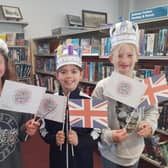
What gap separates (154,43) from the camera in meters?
2.41

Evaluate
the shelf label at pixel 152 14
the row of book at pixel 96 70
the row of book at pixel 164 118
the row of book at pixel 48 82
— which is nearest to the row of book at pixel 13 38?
the row of book at pixel 48 82

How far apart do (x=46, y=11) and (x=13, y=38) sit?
3.02 ft

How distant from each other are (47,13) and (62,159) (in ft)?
13.2

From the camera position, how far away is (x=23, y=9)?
4715 millimetres

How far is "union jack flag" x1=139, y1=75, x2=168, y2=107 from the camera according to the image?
128cm

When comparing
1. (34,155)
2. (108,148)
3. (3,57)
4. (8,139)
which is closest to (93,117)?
(108,148)

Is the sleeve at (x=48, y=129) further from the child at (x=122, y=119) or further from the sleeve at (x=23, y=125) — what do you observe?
the child at (x=122, y=119)

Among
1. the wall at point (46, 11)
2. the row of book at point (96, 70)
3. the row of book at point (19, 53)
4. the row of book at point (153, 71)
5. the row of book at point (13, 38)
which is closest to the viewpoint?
the row of book at point (153, 71)

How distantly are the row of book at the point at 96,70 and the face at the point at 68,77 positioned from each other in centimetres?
178

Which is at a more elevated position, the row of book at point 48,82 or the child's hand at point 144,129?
the child's hand at point 144,129

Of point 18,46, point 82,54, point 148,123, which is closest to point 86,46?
point 82,54

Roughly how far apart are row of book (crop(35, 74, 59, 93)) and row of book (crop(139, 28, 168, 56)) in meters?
2.12

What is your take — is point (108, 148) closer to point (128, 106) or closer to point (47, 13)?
point (128, 106)

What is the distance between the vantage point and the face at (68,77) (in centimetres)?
136
